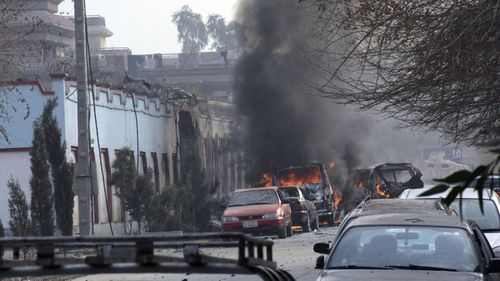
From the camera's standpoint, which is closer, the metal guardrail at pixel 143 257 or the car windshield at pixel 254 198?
the metal guardrail at pixel 143 257

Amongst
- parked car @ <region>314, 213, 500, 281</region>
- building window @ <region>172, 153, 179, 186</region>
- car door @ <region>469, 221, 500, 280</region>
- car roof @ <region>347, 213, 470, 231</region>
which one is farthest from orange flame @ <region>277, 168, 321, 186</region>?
parked car @ <region>314, 213, 500, 281</region>

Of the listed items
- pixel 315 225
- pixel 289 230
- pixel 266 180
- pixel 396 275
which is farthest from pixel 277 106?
pixel 396 275

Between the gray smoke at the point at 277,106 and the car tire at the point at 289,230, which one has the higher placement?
the gray smoke at the point at 277,106

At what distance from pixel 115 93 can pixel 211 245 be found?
1502 inches

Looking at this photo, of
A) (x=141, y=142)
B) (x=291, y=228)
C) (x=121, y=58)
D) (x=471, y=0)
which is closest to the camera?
(x=471, y=0)

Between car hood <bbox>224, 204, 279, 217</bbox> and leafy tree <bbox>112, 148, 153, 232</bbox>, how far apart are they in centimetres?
441

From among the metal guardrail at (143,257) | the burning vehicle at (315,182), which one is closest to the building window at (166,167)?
the burning vehicle at (315,182)

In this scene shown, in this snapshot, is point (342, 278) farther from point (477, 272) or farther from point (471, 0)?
point (471, 0)

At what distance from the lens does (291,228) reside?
35844 mm

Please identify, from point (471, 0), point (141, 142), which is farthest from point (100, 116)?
point (471, 0)

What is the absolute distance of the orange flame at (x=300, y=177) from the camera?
1708 inches

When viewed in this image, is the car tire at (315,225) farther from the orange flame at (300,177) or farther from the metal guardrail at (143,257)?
the metal guardrail at (143,257)

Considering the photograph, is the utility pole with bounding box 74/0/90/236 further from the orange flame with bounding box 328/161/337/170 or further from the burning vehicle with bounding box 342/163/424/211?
the orange flame with bounding box 328/161/337/170

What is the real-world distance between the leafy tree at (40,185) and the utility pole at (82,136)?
652 centimetres
